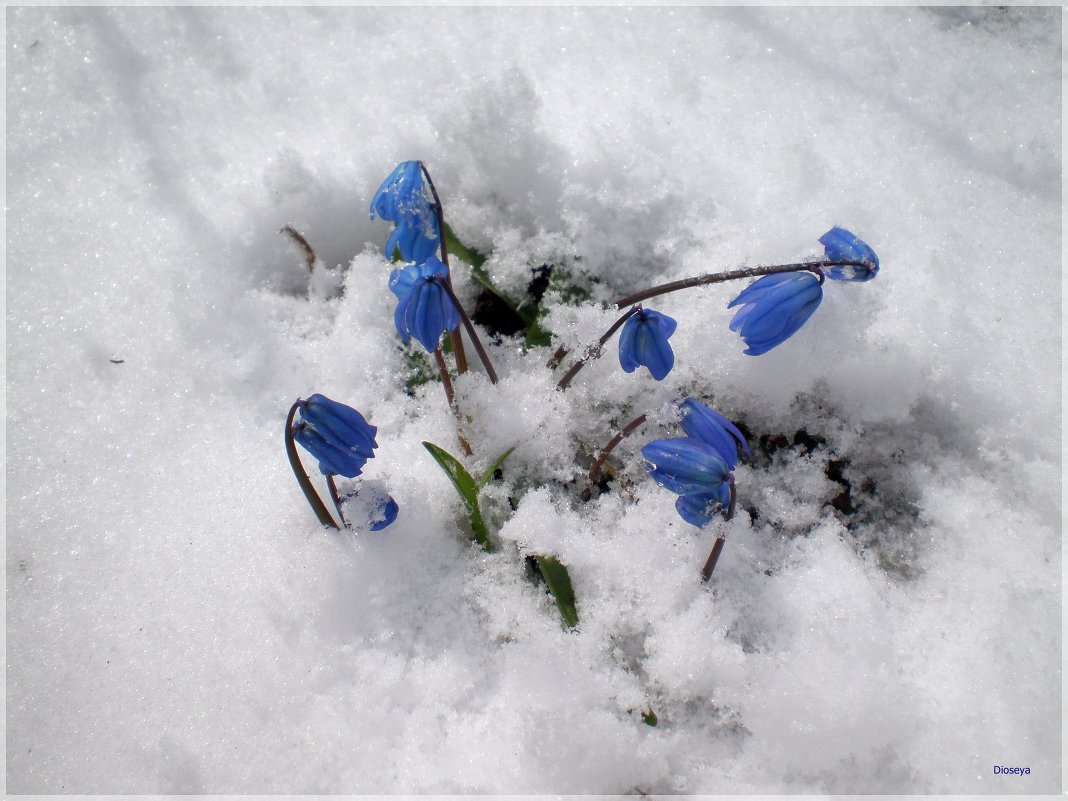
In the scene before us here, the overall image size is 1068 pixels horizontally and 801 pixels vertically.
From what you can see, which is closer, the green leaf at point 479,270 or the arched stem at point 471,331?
the arched stem at point 471,331

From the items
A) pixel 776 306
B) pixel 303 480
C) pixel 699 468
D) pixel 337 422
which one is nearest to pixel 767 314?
pixel 776 306

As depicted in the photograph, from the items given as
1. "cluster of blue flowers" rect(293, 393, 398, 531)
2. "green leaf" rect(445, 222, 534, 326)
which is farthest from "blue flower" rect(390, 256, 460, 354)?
"green leaf" rect(445, 222, 534, 326)

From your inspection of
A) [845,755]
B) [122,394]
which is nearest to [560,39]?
A: [122,394]

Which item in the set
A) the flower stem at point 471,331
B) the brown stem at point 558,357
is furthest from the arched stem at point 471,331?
the brown stem at point 558,357

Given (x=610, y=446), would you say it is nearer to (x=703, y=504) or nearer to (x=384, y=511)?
(x=703, y=504)

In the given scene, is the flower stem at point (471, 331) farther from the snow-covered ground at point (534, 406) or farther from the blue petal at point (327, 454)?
the blue petal at point (327, 454)

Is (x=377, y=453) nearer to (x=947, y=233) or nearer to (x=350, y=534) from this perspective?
(x=350, y=534)
